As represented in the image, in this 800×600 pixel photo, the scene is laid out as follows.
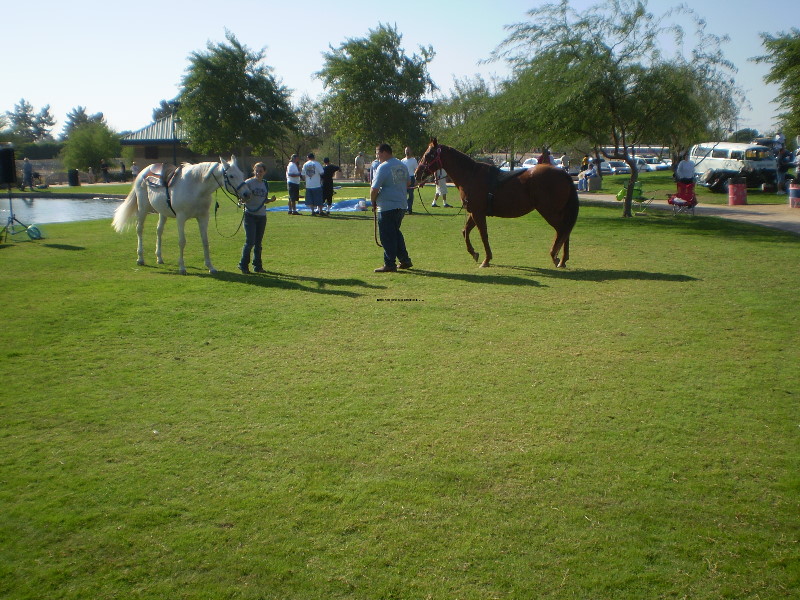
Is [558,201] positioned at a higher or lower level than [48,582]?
higher

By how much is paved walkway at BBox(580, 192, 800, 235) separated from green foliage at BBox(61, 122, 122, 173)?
41054mm

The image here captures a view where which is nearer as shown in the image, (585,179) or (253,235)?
(253,235)

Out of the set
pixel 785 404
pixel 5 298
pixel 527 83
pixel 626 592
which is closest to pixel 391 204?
Answer: pixel 5 298

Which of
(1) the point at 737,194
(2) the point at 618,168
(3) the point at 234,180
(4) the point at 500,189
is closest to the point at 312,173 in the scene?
(3) the point at 234,180

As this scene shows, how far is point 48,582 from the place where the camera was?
10.9 feet

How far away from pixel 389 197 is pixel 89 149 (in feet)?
162

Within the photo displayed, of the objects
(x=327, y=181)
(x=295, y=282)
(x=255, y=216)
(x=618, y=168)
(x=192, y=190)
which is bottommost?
(x=295, y=282)

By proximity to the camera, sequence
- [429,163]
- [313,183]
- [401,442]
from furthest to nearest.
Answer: [313,183]
[429,163]
[401,442]

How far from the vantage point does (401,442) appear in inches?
188

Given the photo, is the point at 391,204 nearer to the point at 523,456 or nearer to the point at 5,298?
the point at 5,298

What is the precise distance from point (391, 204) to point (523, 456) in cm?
683

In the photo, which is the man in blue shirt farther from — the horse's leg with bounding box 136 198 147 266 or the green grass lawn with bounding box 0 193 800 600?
the horse's leg with bounding box 136 198 147 266

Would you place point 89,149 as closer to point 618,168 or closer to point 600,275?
point 618,168

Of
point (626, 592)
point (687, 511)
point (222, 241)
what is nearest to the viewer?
point (626, 592)
